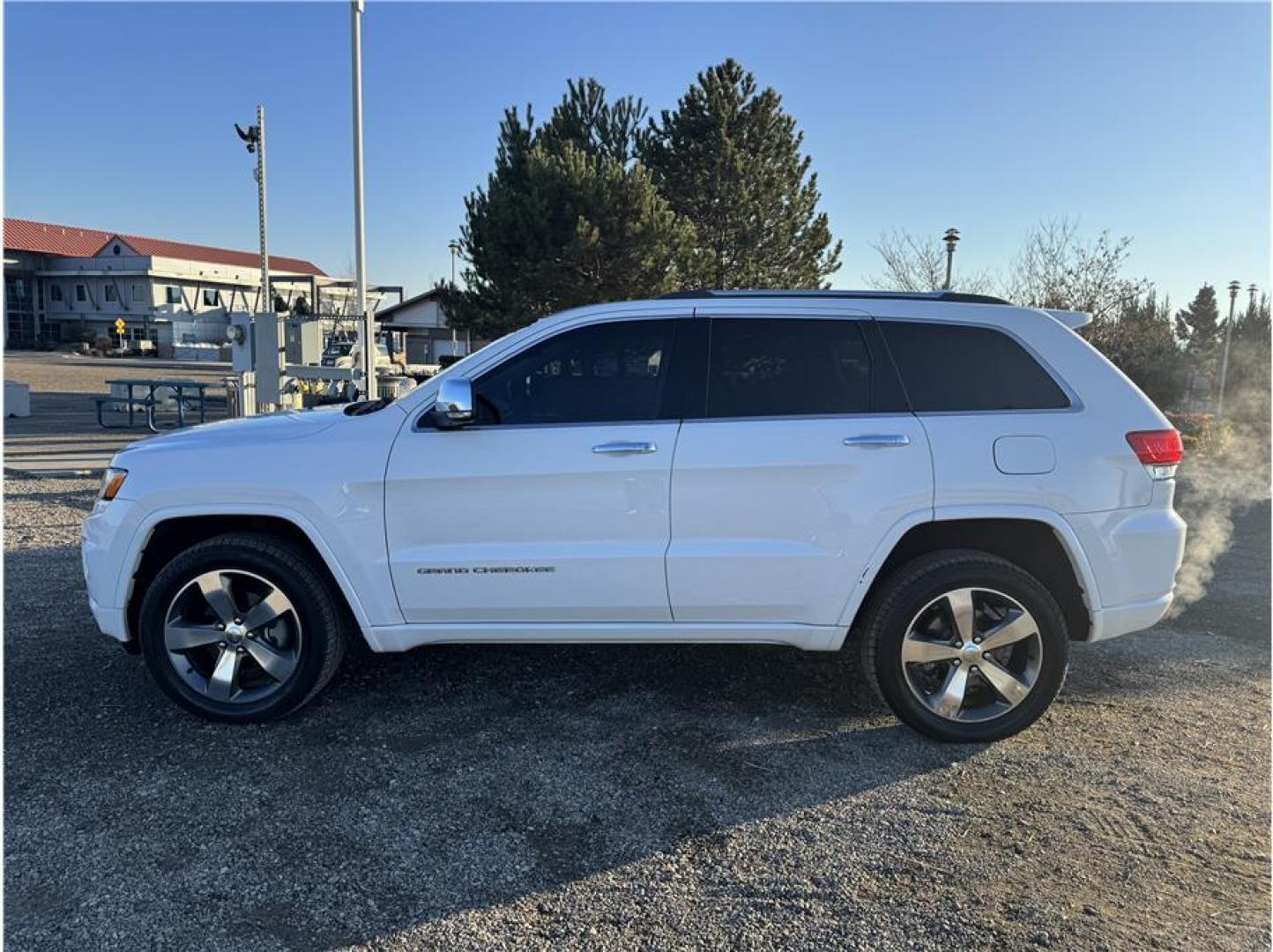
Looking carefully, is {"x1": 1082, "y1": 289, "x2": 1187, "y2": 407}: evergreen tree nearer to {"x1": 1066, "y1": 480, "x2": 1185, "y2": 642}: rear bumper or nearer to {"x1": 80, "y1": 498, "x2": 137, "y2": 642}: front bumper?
{"x1": 1066, "y1": 480, "x2": 1185, "y2": 642}: rear bumper

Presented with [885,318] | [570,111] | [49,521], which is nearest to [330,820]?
[885,318]

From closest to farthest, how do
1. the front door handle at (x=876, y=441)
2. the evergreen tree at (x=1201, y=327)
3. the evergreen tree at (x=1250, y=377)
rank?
1. the front door handle at (x=876, y=441)
2. the evergreen tree at (x=1250, y=377)
3. the evergreen tree at (x=1201, y=327)

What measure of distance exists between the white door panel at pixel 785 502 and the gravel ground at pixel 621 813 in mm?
747

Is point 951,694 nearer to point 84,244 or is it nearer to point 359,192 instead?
point 359,192

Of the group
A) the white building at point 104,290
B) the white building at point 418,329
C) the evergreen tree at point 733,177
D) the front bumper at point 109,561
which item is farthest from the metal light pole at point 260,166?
the white building at point 104,290

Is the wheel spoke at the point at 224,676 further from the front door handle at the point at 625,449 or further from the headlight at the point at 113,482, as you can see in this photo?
the front door handle at the point at 625,449

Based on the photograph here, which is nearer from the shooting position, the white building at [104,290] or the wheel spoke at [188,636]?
the wheel spoke at [188,636]

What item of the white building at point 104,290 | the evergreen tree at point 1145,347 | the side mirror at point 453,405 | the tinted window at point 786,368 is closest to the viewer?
the side mirror at point 453,405

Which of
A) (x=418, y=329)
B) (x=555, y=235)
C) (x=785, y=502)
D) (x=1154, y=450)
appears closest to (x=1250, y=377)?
(x=555, y=235)

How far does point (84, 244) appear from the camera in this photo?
77750mm

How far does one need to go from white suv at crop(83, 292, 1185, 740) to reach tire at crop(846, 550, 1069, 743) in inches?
0.5

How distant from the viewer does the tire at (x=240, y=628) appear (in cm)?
376

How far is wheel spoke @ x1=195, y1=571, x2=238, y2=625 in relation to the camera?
12.4 feet

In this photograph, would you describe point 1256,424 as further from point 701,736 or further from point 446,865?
point 446,865
